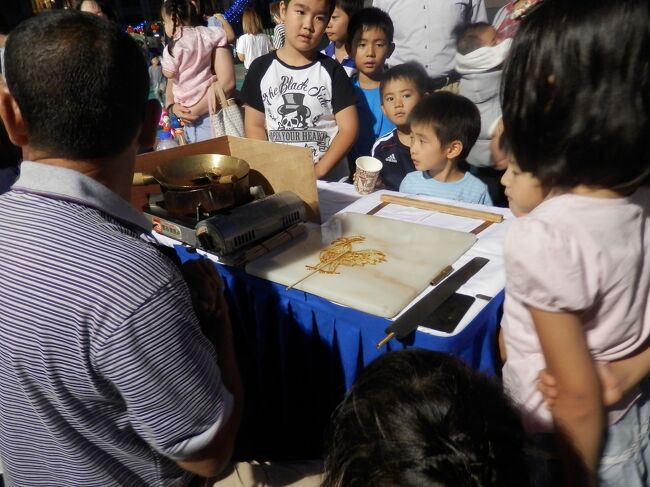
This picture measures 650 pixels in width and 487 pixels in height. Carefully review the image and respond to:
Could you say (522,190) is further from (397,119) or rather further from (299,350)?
(397,119)

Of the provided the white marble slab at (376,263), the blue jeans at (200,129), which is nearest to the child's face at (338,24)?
the blue jeans at (200,129)

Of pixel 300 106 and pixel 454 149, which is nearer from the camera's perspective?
pixel 454 149

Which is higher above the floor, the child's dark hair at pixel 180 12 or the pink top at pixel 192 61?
the child's dark hair at pixel 180 12

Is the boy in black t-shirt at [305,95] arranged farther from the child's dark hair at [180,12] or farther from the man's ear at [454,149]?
the child's dark hair at [180,12]

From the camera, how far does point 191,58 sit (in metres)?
3.34

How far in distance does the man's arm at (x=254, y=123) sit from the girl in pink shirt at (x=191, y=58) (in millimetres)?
996

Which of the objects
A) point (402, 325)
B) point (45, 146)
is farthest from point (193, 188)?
point (402, 325)

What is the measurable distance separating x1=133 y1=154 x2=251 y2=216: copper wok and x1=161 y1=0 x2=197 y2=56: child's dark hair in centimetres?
194

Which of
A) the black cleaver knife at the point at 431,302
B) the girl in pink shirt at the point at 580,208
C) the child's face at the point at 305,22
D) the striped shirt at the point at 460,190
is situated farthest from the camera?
the child's face at the point at 305,22

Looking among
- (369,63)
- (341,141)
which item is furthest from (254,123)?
(369,63)

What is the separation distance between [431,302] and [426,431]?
568 millimetres

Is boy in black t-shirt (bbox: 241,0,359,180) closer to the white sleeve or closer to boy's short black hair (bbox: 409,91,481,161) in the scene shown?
boy's short black hair (bbox: 409,91,481,161)

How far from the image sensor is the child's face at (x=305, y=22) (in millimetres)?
2137

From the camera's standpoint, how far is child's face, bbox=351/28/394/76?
8.50 ft
